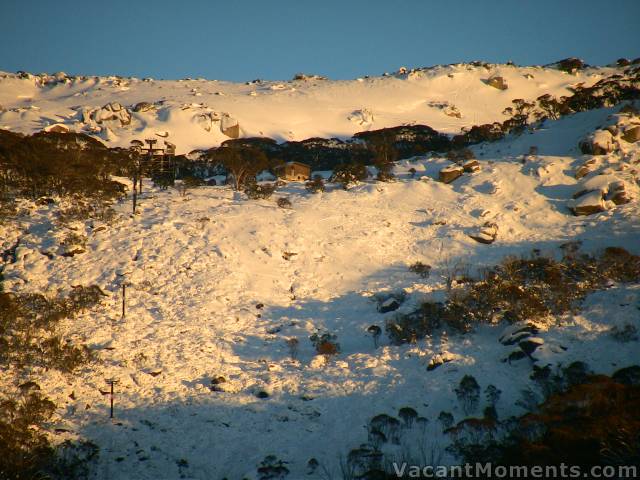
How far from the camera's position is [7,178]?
3288 centimetres

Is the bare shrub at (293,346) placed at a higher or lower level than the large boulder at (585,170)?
lower

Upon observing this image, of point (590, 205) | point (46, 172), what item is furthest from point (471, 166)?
point (46, 172)

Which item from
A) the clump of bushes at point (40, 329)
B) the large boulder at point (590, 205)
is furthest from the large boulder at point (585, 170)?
the clump of bushes at point (40, 329)

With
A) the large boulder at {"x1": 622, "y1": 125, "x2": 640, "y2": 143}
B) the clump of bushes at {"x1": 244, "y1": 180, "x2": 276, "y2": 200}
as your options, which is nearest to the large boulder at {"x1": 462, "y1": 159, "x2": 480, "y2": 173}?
the large boulder at {"x1": 622, "y1": 125, "x2": 640, "y2": 143}

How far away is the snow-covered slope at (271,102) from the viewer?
55.5 m

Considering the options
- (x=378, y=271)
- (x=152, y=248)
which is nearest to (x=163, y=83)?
(x=152, y=248)

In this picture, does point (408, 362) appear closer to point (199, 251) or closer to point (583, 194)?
point (199, 251)

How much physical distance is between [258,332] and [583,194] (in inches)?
1070

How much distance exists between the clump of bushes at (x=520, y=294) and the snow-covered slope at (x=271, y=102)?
39.8m

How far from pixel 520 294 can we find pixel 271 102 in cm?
5916

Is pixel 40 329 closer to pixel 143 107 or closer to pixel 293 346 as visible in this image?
pixel 293 346

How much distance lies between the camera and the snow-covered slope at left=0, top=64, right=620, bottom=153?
5550 centimetres

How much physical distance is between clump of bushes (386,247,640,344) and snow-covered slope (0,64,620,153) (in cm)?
3977

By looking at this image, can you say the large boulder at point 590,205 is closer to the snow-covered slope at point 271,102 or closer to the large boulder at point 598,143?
the large boulder at point 598,143
